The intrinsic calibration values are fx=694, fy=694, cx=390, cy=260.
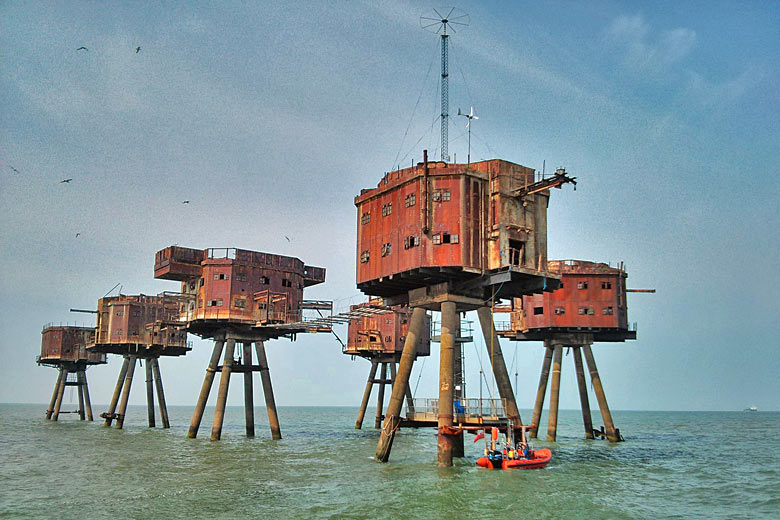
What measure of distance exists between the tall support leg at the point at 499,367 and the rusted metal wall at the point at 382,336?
105 ft

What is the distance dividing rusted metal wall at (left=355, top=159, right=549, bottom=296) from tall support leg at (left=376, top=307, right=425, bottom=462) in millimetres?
2400

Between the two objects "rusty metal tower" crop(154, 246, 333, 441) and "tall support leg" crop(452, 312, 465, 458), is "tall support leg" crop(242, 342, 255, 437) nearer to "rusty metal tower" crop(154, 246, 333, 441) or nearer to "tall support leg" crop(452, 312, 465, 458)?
"rusty metal tower" crop(154, 246, 333, 441)

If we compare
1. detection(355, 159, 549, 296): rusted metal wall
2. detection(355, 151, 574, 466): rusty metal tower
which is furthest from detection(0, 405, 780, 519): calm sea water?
detection(355, 159, 549, 296): rusted metal wall

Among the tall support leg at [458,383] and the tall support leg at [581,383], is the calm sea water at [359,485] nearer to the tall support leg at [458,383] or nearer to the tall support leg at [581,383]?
the tall support leg at [458,383]

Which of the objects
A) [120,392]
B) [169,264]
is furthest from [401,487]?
[120,392]

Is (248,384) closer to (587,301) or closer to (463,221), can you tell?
(587,301)

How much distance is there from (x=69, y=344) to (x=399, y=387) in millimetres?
68447

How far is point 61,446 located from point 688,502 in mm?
46892

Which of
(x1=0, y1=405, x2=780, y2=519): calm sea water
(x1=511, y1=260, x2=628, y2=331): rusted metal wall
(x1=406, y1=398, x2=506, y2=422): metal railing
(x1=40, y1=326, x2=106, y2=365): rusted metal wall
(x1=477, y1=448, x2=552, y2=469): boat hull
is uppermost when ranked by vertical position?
(x1=511, y1=260, x2=628, y2=331): rusted metal wall

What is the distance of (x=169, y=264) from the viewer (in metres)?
55.5

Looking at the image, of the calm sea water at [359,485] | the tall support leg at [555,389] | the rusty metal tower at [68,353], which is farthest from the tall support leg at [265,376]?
the rusty metal tower at [68,353]

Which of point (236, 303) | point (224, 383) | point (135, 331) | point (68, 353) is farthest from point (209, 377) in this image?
point (68, 353)

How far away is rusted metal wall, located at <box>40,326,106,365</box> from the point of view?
90250mm

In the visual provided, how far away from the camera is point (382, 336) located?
72.6m
